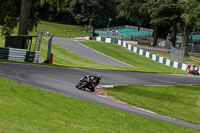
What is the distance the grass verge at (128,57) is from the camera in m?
46.8

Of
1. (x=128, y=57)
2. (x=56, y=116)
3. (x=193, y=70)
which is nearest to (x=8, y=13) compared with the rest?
(x=128, y=57)

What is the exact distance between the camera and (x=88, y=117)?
11211mm

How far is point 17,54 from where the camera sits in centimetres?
2645

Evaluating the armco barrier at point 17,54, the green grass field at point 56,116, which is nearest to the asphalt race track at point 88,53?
the armco barrier at point 17,54

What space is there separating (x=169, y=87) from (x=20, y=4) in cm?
1725

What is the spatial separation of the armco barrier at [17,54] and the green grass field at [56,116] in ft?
38.4

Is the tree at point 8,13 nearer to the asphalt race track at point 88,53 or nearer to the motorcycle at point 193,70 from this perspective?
the asphalt race track at point 88,53

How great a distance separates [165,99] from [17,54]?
41.1 feet

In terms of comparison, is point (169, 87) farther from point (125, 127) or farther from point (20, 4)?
point (20, 4)

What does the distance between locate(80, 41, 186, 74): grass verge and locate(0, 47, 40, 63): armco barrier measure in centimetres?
2079

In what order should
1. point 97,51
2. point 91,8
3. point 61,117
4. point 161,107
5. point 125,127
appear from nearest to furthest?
point 61,117 → point 125,127 → point 161,107 → point 97,51 → point 91,8

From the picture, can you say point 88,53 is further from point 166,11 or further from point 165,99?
point 165,99

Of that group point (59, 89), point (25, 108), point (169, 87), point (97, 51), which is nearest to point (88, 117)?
point (25, 108)

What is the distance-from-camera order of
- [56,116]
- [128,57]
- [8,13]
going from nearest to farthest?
[56,116] < [8,13] < [128,57]
